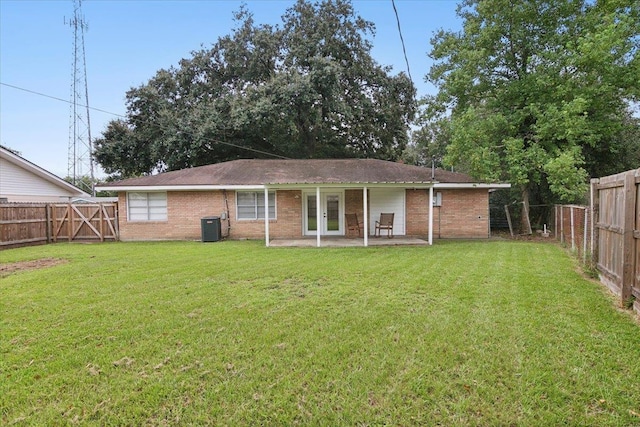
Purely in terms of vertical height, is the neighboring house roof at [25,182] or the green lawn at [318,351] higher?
the neighboring house roof at [25,182]

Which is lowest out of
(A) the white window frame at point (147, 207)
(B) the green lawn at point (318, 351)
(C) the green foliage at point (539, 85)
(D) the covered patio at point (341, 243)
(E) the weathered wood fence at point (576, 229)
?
(B) the green lawn at point (318, 351)

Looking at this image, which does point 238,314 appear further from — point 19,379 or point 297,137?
point 297,137

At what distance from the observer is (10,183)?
54.0ft

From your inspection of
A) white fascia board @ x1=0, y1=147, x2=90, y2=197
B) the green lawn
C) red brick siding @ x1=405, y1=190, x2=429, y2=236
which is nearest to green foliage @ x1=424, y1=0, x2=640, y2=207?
red brick siding @ x1=405, y1=190, x2=429, y2=236

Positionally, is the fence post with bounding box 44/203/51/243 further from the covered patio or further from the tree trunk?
the tree trunk

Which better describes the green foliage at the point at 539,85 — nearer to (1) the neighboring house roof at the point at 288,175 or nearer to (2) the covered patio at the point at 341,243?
(1) the neighboring house roof at the point at 288,175

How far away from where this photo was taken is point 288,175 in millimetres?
15102

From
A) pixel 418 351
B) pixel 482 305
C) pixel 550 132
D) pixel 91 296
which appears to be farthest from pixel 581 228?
pixel 91 296

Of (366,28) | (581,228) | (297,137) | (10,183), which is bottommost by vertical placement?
(581,228)

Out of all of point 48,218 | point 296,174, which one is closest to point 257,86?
point 296,174

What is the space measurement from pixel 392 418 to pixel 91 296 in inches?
203

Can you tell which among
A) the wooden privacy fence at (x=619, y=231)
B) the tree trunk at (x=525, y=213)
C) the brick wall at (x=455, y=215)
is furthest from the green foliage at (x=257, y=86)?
the wooden privacy fence at (x=619, y=231)

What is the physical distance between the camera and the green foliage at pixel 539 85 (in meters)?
12.3

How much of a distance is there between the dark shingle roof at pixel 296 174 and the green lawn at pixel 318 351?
773cm
